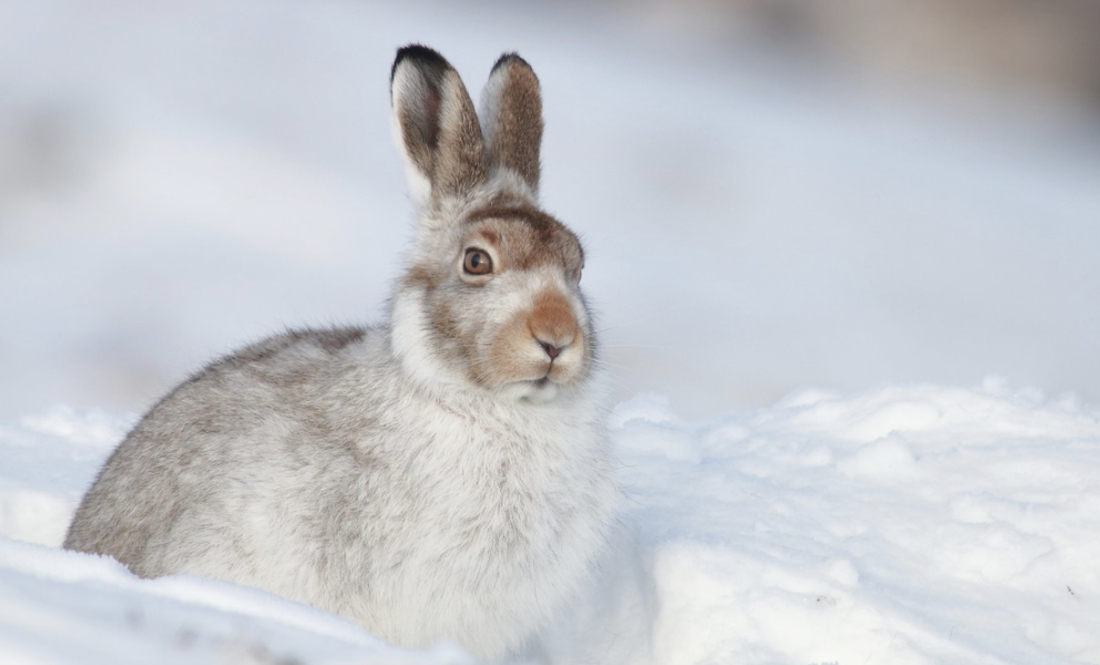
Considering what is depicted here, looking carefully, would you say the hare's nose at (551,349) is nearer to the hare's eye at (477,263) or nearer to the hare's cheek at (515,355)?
the hare's cheek at (515,355)

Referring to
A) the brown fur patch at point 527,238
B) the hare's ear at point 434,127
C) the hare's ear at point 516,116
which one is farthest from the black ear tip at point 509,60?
the brown fur patch at point 527,238

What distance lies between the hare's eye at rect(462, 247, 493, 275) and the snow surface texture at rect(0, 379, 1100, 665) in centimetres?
102

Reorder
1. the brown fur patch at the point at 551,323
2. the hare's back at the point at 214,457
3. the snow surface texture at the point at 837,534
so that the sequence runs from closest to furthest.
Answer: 1. the brown fur patch at the point at 551,323
2. the hare's back at the point at 214,457
3. the snow surface texture at the point at 837,534

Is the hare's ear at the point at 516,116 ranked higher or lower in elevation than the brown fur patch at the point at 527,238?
higher

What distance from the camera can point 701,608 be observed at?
3.15m

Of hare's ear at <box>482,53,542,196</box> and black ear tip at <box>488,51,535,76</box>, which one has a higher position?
black ear tip at <box>488,51,535,76</box>

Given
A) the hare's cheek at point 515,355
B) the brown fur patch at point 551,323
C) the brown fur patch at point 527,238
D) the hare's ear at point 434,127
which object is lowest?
the hare's cheek at point 515,355

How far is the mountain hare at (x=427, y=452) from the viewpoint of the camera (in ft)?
9.14

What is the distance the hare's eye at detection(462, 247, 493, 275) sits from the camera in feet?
9.61

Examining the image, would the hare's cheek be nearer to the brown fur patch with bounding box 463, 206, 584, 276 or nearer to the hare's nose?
the hare's nose

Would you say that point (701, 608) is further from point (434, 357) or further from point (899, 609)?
point (434, 357)

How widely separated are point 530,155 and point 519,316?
31.1 inches

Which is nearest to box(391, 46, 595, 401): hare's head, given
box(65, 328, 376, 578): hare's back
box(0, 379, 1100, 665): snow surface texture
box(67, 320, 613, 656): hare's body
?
box(67, 320, 613, 656): hare's body

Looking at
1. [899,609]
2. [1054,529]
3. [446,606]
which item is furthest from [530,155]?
[1054,529]
